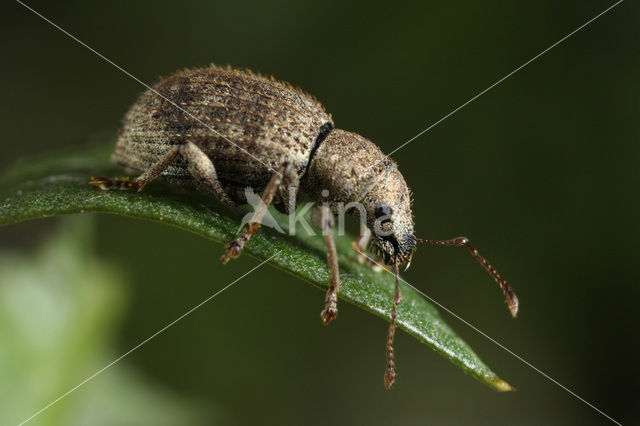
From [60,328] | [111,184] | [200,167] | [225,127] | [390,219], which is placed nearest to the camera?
[111,184]

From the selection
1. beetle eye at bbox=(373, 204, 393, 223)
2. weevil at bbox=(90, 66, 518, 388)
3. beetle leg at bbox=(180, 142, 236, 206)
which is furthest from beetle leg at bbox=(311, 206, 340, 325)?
beetle leg at bbox=(180, 142, 236, 206)

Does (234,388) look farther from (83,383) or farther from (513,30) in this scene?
(513,30)

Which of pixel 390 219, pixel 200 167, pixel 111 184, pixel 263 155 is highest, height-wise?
pixel 263 155

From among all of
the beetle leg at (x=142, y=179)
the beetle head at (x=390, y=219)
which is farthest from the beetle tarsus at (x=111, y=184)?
the beetle head at (x=390, y=219)

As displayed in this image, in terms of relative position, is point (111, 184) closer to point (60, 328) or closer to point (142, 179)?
point (142, 179)

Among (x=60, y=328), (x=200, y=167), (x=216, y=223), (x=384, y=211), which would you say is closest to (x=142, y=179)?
(x=200, y=167)

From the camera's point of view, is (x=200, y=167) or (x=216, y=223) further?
(x=200, y=167)

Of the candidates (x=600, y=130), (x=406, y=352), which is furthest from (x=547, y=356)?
(x=600, y=130)
